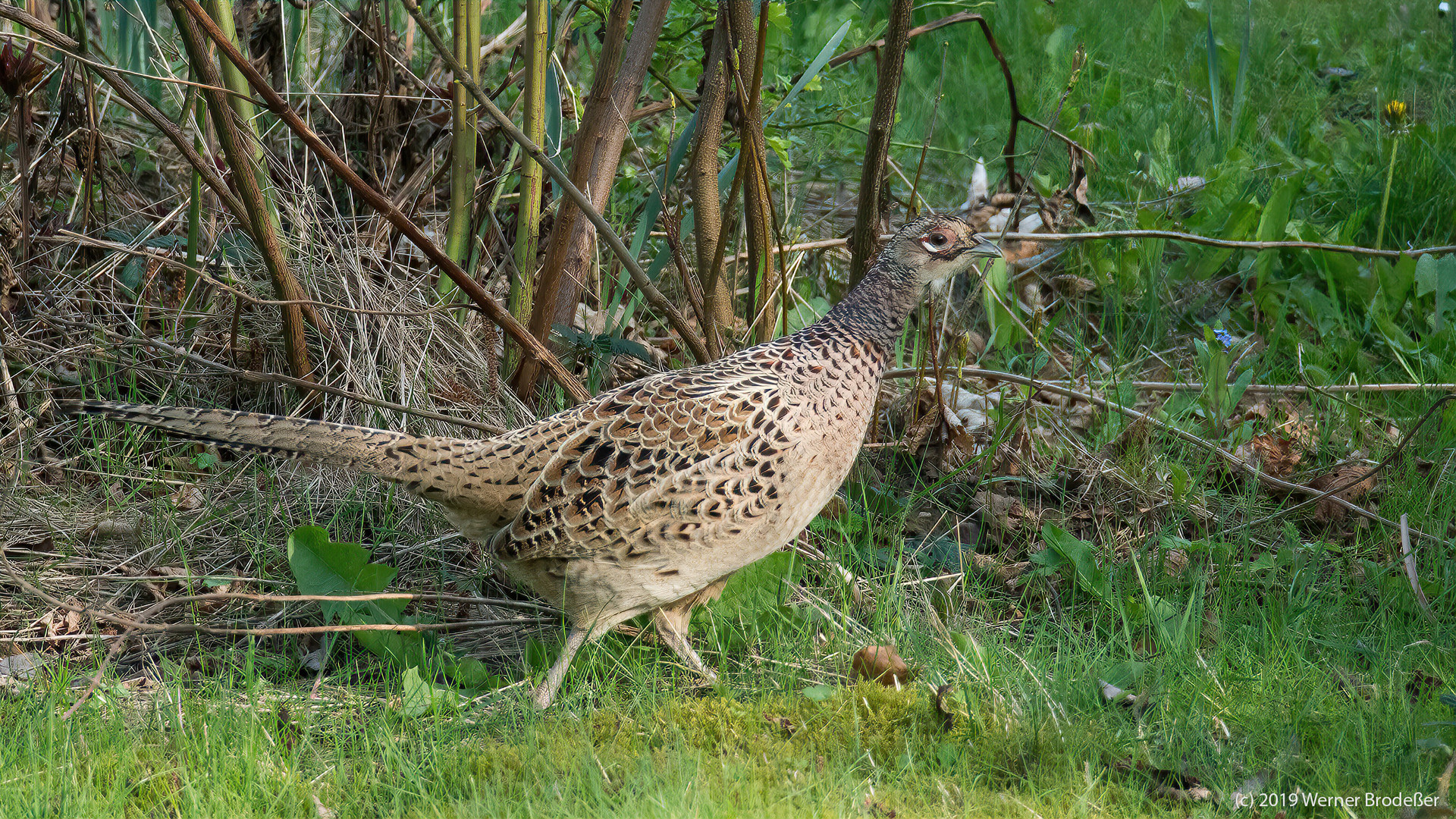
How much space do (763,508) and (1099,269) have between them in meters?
3.06

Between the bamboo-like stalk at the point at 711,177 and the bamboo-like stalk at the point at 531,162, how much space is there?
0.58 metres

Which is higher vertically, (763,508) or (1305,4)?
(1305,4)

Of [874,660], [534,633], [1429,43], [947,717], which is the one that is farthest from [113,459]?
[1429,43]

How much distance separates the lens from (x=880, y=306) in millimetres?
3621

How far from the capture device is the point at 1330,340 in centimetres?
512

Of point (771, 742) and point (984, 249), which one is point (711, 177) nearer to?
point (984, 249)

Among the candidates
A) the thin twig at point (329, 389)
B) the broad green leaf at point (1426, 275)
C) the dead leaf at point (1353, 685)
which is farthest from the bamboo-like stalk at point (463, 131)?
the broad green leaf at point (1426, 275)

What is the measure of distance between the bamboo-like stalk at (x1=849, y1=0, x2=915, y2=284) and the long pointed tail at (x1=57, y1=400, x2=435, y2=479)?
1.75 m

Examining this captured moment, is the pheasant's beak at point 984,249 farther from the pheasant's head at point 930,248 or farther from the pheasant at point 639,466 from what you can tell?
the pheasant at point 639,466

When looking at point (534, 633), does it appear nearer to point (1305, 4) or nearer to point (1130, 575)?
point (1130, 575)

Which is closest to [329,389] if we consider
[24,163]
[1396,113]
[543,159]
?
[543,159]

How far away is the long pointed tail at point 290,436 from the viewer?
3311mm

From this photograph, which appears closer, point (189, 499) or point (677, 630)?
point (677, 630)

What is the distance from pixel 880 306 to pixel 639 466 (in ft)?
3.19
